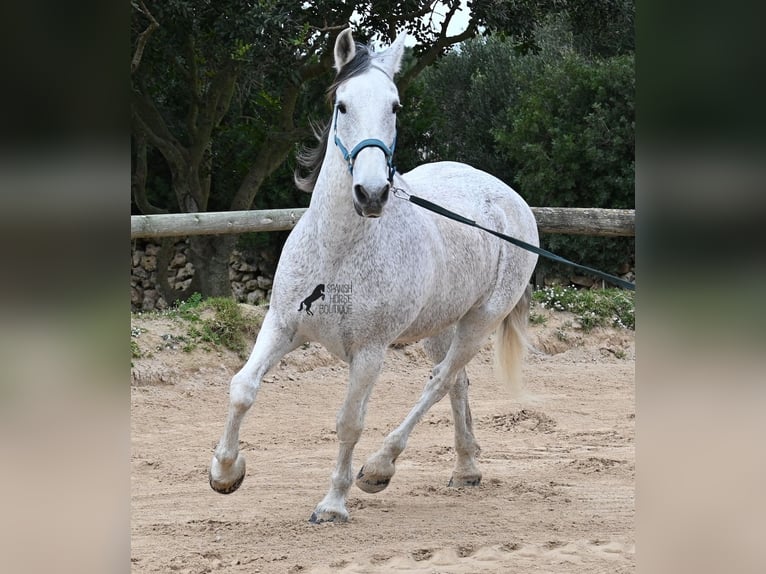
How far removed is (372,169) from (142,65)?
8.47 metres

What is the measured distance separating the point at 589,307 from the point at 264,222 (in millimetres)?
A: 3411

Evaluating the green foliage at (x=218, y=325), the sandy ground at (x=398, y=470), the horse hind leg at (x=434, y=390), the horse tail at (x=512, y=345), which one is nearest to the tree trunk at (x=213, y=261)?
the green foliage at (x=218, y=325)

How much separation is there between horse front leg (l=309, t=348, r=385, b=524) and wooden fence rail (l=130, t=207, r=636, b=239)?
359 cm

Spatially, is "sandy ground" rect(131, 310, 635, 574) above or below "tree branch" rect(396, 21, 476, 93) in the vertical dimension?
below

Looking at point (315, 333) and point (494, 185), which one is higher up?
point (494, 185)

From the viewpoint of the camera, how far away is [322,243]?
3.71m

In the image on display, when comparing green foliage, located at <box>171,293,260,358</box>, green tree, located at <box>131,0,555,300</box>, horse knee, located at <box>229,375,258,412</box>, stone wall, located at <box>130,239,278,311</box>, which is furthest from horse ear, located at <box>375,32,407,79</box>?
stone wall, located at <box>130,239,278,311</box>

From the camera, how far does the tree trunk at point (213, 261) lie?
10867 millimetres

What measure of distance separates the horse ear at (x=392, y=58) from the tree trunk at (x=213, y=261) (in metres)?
7.29

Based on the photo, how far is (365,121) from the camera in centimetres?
342

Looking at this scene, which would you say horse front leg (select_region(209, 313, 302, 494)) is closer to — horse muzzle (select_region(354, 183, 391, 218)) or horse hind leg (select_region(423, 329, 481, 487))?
horse muzzle (select_region(354, 183, 391, 218))

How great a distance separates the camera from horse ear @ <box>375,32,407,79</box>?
3727mm
